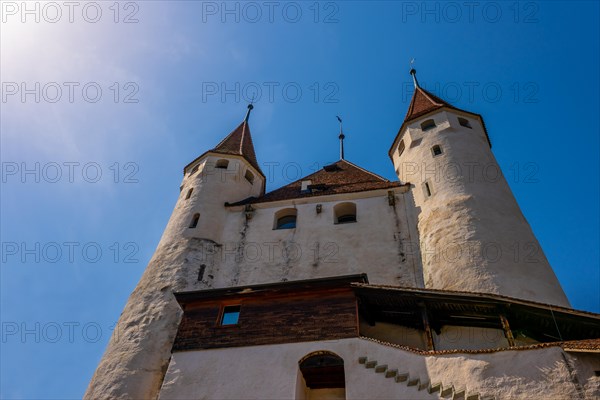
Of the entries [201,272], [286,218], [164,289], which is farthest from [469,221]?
[164,289]

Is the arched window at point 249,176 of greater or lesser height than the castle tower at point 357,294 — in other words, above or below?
above

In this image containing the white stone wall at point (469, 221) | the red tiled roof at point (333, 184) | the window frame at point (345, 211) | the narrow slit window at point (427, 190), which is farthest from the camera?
the red tiled roof at point (333, 184)

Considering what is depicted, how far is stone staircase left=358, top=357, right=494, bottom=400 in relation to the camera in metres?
11.8

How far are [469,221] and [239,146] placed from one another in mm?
14119

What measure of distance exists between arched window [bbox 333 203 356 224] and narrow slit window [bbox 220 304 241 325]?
8572mm

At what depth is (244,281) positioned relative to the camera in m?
20.9

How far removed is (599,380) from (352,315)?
19.5 ft

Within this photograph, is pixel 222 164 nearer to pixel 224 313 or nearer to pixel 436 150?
pixel 436 150

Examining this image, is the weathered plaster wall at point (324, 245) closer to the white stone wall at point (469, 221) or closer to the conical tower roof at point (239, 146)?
the white stone wall at point (469, 221)

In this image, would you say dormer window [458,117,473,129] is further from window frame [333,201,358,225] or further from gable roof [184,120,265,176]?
gable roof [184,120,265,176]

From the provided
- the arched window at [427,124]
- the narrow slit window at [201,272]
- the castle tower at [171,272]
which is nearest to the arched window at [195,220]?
the castle tower at [171,272]

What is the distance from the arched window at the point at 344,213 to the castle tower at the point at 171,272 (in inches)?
194

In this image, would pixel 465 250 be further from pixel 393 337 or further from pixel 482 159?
pixel 482 159

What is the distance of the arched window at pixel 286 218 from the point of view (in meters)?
24.4
